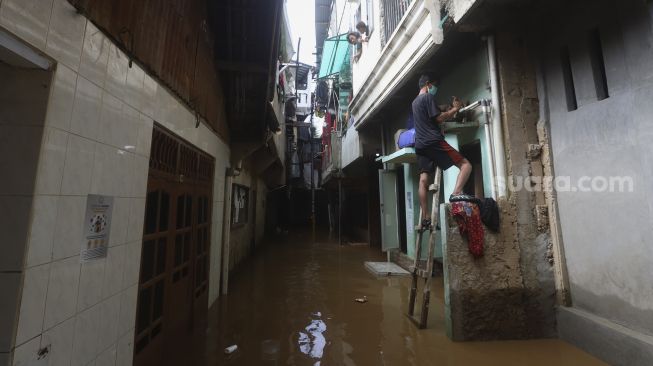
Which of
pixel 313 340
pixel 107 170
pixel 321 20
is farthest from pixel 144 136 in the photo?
pixel 321 20

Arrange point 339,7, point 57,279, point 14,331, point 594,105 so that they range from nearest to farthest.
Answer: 1. point 14,331
2. point 57,279
3. point 594,105
4. point 339,7

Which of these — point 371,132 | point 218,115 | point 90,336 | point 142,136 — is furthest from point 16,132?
point 371,132

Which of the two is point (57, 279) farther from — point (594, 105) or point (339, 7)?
point (339, 7)

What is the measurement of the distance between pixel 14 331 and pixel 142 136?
1.61 metres

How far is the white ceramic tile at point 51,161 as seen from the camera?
1453 mm

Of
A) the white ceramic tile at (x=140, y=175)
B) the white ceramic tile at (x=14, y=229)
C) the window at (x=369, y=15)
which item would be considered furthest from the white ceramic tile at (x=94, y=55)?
the window at (x=369, y=15)

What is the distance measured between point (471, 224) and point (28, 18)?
3931 millimetres

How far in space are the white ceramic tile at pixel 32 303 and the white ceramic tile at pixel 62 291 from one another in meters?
0.04

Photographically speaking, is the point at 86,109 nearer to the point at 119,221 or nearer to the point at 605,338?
the point at 119,221

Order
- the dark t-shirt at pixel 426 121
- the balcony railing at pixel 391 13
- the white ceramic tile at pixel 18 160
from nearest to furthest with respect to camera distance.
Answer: the white ceramic tile at pixel 18 160, the dark t-shirt at pixel 426 121, the balcony railing at pixel 391 13

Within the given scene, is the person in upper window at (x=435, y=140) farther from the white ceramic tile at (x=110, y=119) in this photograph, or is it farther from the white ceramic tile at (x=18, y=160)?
the white ceramic tile at (x=18, y=160)

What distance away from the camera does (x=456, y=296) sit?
3379 mm

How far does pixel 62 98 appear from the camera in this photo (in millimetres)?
1582

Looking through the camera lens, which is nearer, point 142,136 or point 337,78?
point 142,136
